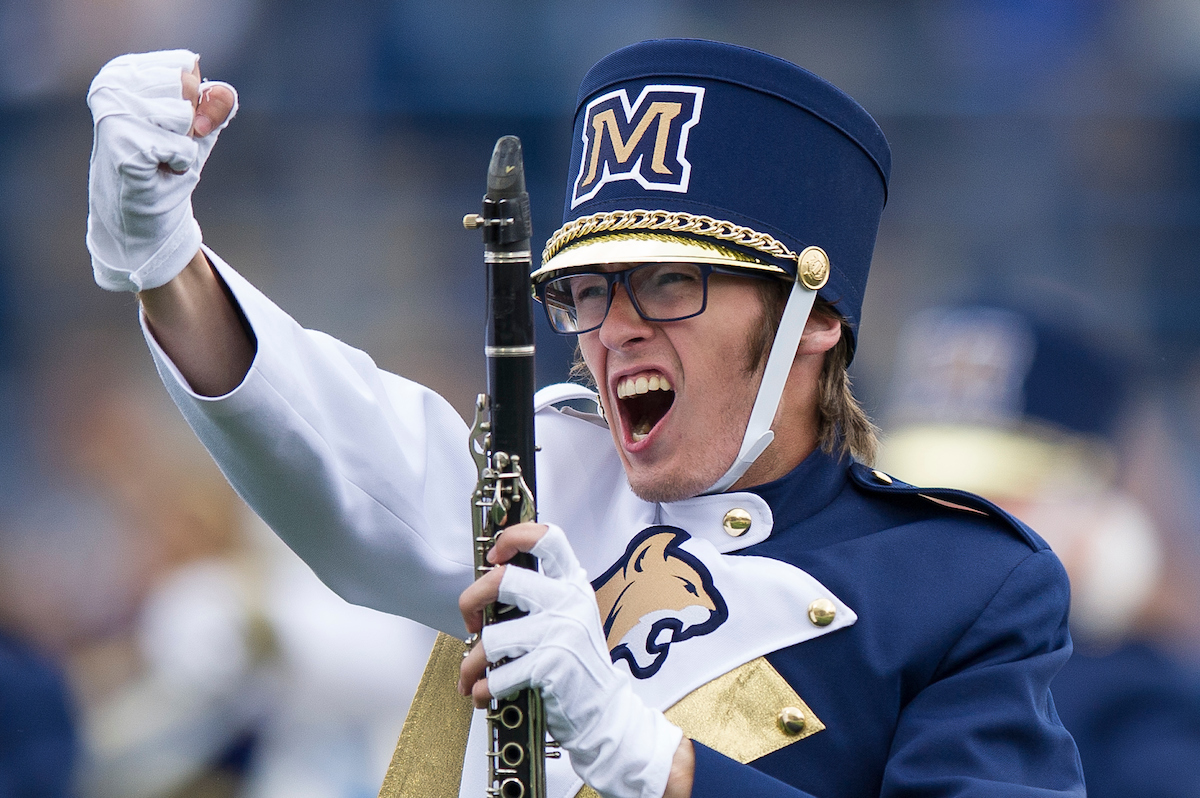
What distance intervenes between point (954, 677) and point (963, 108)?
5787mm

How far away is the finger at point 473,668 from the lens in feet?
7.34

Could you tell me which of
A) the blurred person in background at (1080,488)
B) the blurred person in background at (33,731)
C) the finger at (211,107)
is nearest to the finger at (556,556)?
the finger at (211,107)

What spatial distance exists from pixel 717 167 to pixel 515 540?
879mm

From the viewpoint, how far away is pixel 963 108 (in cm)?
780

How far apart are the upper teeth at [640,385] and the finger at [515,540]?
21.9 inches

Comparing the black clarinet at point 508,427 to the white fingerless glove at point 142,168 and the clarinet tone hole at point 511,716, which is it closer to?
the clarinet tone hole at point 511,716

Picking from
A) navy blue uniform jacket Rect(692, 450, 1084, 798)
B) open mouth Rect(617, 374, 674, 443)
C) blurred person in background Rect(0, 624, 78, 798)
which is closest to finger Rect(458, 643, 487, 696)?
navy blue uniform jacket Rect(692, 450, 1084, 798)

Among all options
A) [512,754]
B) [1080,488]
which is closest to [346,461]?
[512,754]

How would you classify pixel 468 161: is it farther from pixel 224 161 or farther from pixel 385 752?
pixel 385 752

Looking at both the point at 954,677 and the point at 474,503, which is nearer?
the point at 474,503

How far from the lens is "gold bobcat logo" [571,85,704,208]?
273 cm

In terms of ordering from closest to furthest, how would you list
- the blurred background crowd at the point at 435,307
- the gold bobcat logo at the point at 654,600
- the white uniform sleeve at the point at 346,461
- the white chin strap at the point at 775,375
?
the white uniform sleeve at the point at 346,461
the gold bobcat logo at the point at 654,600
the white chin strap at the point at 775,375
the blurred background crowd at the point at 435,307

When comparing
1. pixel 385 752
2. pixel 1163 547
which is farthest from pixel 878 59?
pixel 385 752

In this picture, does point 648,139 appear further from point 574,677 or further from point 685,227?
point 574,677
